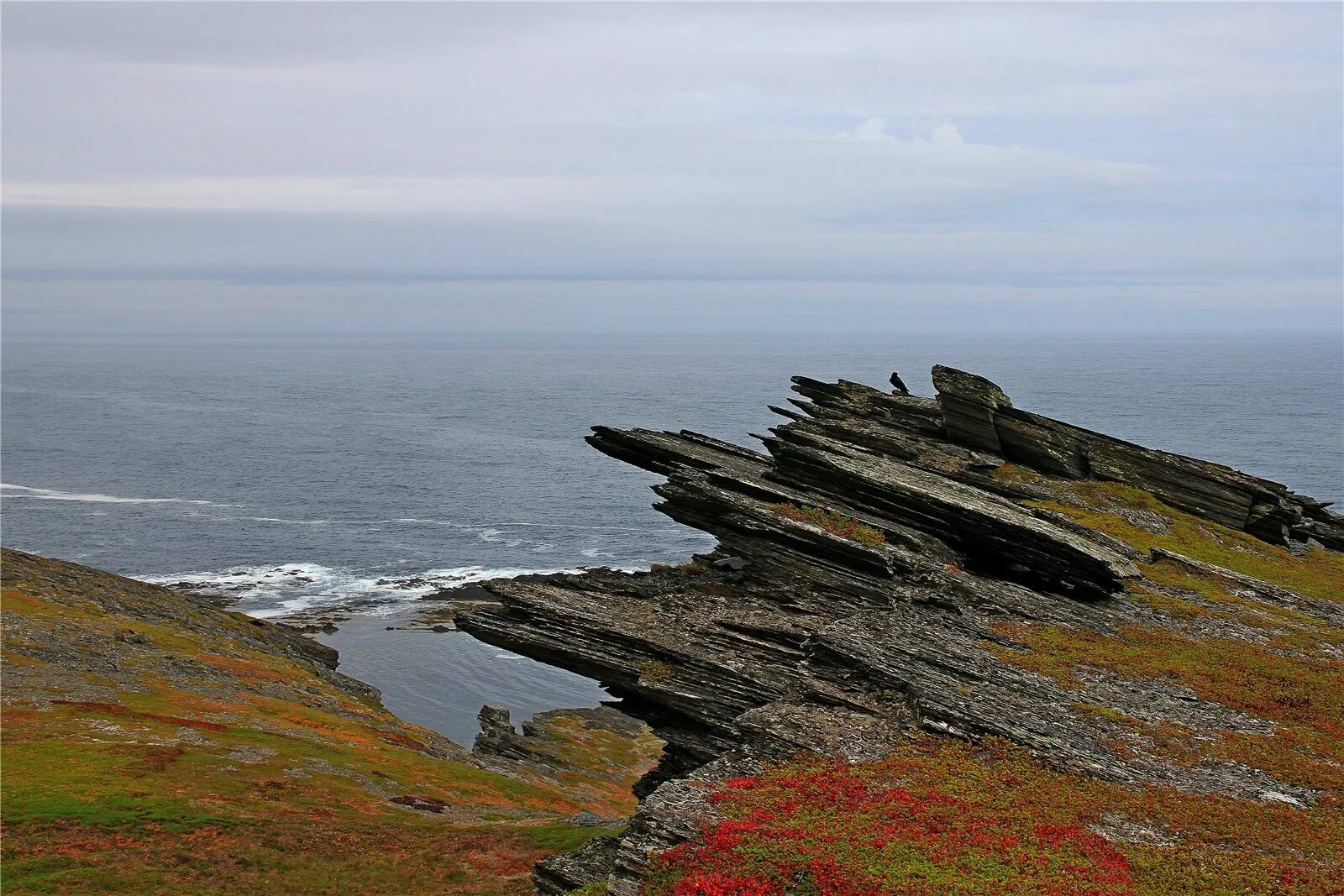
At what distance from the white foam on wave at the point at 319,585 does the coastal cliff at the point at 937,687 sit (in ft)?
217

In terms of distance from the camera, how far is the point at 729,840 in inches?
970

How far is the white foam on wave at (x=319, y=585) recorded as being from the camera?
10881 centimetres

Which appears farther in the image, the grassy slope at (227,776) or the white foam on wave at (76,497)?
the white foam on wave at (76,497)

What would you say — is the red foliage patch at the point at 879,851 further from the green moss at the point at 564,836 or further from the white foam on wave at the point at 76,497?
the white foam on wave at the point at 76,497

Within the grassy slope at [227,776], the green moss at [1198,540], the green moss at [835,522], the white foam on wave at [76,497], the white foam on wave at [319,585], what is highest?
the green moss at [835,522]

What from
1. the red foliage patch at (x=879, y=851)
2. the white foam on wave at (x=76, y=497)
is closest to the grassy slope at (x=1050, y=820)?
the red foliage patch at (x=879, y=851)

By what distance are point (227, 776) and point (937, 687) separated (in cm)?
4025

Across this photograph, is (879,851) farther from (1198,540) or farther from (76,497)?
(76,497)

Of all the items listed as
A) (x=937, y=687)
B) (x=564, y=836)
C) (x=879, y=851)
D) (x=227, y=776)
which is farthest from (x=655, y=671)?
(x=227, y=776)

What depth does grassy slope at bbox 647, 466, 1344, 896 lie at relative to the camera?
22.9 m

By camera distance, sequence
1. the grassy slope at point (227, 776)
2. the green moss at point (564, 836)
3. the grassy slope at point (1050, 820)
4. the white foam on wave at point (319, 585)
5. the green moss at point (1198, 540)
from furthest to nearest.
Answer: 1. the white foam on wave at point (319, 585)
2. the green moss at point (1198, 540)
3. the green moss at point (564, 836)
4. the grassy slope at point (227, 776)
5. the grassy slope at point (1050, 820)

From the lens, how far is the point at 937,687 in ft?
104

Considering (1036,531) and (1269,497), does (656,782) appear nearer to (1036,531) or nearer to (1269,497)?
(1036,531)

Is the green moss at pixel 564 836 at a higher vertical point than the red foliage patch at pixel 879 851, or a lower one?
lower
